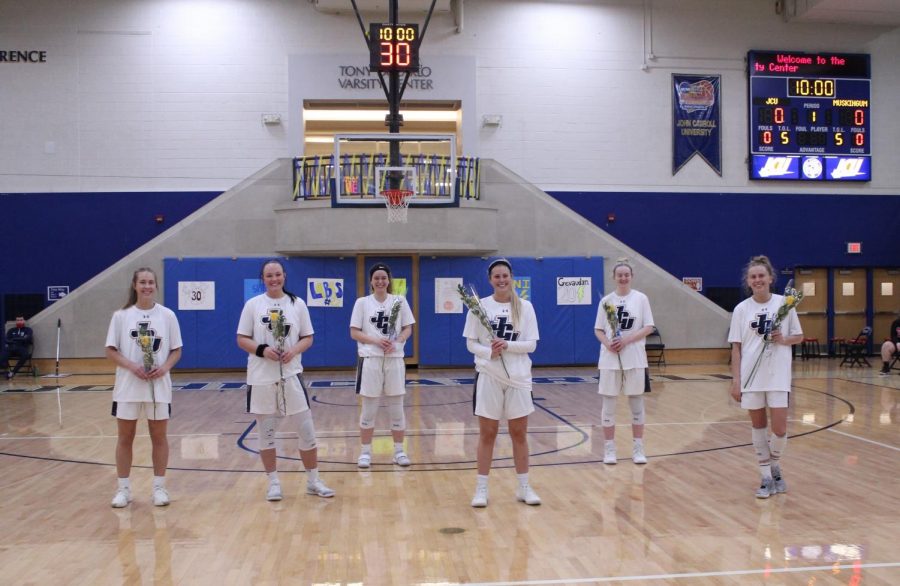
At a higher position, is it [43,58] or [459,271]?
[43,58]

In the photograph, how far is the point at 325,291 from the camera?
17.9m

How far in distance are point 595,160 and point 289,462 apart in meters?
13.8

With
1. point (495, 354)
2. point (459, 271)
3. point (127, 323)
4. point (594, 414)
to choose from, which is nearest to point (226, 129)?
point (459, 271)

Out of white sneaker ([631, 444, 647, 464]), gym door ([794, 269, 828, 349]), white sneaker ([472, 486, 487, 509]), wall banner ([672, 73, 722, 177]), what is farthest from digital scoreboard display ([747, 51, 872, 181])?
white sneaker ([472, 486, 487, 509])

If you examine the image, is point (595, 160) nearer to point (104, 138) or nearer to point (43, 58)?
point (104, 138)

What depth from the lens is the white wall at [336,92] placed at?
18625mm

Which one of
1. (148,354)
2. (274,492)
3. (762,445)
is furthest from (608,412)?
(148,354)

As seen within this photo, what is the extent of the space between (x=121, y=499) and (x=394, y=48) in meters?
10.6

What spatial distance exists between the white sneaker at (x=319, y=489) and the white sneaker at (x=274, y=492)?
0.85 feet

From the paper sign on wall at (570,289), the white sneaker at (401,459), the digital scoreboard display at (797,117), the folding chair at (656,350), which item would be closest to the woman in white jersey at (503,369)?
the white sneaker at (401,459)

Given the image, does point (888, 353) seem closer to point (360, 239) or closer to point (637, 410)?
point (637, 410)

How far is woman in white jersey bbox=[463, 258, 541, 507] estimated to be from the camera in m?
5.90

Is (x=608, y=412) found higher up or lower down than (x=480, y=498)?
higher up

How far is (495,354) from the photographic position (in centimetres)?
585
